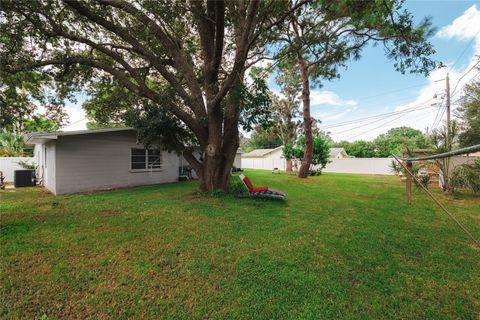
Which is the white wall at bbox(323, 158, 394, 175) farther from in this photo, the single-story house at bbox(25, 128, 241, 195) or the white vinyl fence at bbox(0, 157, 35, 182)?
the white vinyl fence at bbox(0, 157, 35, 182)

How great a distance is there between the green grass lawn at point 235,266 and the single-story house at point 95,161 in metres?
4.14

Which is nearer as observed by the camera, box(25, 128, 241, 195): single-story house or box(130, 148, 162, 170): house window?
box(25, 128, 241, 195): single-story house

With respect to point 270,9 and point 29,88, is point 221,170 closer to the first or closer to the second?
point 270,9

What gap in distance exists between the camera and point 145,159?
41.6 feet

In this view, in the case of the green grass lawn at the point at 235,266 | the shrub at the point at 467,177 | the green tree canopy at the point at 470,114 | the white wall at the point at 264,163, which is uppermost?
the green tree canopy at the point at 470,114

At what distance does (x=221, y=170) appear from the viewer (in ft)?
28.9

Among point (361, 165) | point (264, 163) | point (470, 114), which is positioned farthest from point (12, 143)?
point (470, 114)

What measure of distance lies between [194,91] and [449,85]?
19884 mm

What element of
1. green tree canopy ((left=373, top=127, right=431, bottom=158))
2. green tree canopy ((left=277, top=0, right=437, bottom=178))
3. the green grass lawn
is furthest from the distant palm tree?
green tree canopy ((left=373, top=127, right=431, bottom=158))

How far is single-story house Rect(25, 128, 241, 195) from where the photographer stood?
9.64 meters

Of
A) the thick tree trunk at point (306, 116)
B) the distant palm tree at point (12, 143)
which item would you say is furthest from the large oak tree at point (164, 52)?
the distant palm tree at point (12, 143)

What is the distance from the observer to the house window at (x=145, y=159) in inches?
480

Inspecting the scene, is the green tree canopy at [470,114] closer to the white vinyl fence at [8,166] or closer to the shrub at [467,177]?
the shrub at [467,177]

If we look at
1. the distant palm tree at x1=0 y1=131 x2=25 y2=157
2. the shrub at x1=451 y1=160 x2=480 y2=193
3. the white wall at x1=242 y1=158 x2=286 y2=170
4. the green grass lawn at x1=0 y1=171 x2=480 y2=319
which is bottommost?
the green grass lawn at x1=0 y1=171 x2=480 y2=319
